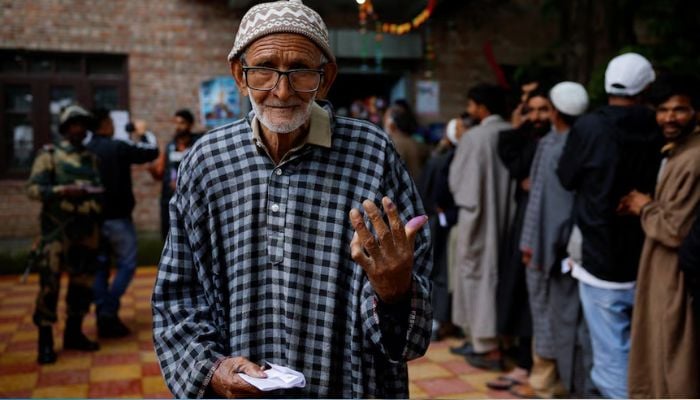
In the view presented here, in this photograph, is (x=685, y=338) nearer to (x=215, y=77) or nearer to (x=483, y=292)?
(x=483, y=292)

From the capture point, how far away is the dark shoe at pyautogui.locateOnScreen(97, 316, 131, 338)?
17.7 feet

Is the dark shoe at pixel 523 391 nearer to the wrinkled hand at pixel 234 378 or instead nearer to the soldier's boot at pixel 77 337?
the wrinkled hand at pixel 234 378

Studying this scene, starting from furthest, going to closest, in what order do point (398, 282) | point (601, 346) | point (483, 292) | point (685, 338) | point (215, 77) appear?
point (215, 77) → point (483, 292) → point (601, 346) → point (685, 338) → point (398, 282)

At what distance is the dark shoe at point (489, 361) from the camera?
468 cm

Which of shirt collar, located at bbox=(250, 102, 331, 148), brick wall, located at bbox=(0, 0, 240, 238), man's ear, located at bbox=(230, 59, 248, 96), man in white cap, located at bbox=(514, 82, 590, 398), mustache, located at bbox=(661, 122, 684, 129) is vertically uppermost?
brick wall, located at bbox=(0, 0, 240, 238)

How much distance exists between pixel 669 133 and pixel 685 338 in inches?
38.7

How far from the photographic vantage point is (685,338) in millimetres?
2998

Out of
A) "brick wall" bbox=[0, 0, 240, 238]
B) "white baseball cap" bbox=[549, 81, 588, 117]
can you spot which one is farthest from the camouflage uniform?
"brick wall" bbox=[0, 0, 240, 238]

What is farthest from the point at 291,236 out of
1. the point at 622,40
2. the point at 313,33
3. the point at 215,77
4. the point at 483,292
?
the point at 215,77

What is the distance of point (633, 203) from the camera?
3.25 m

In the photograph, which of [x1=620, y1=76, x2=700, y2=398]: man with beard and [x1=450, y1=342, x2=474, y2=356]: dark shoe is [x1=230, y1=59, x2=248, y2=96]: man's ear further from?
[x1=450, y1=342, x2=474, y2=356]: dark shoe

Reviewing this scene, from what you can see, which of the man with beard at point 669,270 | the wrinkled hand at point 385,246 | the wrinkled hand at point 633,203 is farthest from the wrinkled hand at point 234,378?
the wrinkled hand at point 633,203

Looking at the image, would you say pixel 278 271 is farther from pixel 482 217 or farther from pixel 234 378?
pixel 482 217

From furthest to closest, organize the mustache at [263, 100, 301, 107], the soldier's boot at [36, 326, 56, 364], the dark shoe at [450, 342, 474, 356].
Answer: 1. the dark shoe at [450, 342, 474, 356]
2. the soldier's boot at [36, 326, 56, 364]
3. the mustache at [263, 100, 301, 107]
